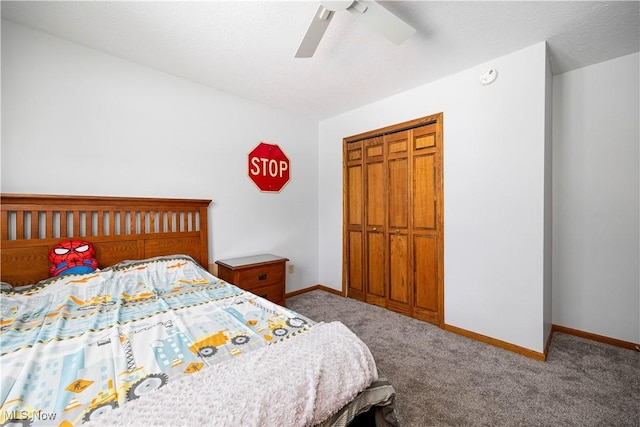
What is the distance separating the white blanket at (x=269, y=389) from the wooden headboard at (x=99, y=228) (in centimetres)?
184

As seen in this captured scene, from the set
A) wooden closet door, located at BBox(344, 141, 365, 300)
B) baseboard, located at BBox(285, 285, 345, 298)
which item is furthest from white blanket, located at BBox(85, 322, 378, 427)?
baseboard, located at BBox(285, 285, 345, 298)

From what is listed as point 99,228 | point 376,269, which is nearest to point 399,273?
point 376,269

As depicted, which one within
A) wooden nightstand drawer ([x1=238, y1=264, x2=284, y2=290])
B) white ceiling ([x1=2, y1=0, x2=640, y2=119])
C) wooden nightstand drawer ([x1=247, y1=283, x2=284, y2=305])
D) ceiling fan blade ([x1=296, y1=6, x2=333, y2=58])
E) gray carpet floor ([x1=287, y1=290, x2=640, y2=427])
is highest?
white ceiling ([x1=2, y1=0, x2=640, y2=119])

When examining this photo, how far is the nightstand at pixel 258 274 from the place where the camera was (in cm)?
257

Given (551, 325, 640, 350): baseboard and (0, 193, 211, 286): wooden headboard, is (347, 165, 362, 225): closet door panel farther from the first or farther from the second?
(551, 325, 640, 350): baseboard

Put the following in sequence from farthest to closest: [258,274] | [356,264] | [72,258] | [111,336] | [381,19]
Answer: [356,264] → [258,274] → [72,258] → [381,19] → [111,336]

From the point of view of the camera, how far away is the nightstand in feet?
8.42

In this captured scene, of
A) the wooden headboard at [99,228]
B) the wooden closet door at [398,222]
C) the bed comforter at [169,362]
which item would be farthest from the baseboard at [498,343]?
the wooden headboard at [99,228]

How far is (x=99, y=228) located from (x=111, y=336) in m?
1.33

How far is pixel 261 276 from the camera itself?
272 cm

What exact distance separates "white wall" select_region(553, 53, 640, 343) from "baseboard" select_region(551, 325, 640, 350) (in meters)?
0.03

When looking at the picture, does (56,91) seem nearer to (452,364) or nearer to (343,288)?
(343,288)

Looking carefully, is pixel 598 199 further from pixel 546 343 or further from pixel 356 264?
pixel 356 264

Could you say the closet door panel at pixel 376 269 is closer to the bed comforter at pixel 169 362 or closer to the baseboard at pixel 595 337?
the baseboard at pixel 595 337
